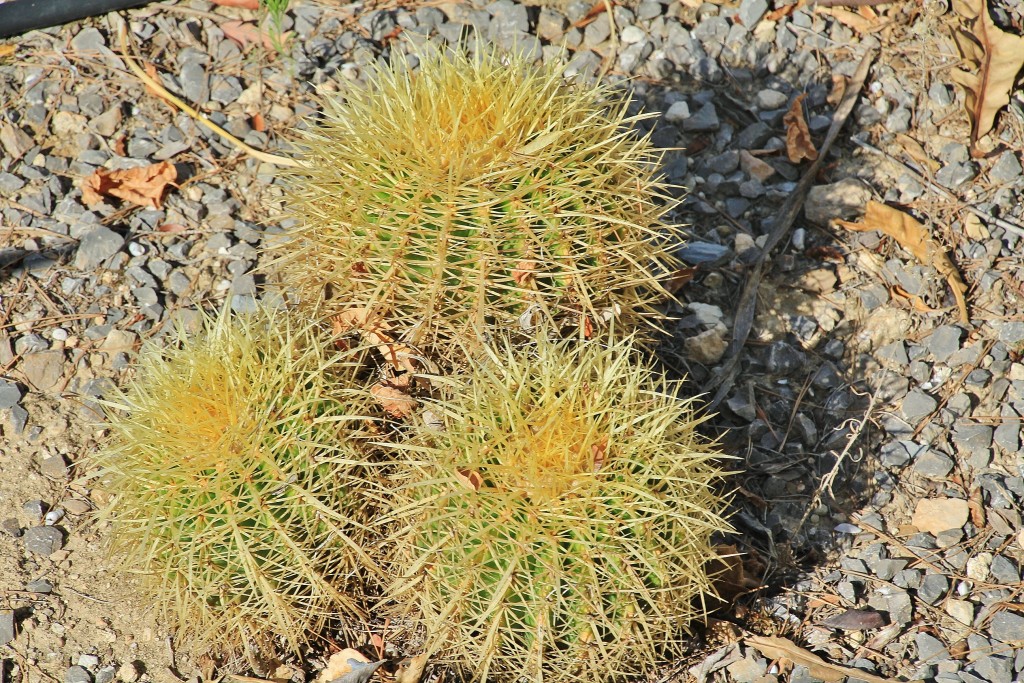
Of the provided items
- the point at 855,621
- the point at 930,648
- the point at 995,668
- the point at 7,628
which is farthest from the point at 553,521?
the point at 7,628

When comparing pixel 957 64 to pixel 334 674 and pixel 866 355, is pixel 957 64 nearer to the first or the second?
pixel 866 355

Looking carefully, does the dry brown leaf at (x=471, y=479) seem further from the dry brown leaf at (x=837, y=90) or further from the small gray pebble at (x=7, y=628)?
the dry brown leaf at (x=837, y=90)

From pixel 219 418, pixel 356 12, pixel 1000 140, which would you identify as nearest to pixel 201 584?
pixel 219 418

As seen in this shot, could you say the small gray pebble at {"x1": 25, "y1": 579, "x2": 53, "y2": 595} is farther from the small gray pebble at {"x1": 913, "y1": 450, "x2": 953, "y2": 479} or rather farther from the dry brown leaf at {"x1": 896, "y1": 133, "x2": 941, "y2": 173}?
the dry brown leaf at {"x1": 896, "y1": 133, "x2": 941, "y2": 173}

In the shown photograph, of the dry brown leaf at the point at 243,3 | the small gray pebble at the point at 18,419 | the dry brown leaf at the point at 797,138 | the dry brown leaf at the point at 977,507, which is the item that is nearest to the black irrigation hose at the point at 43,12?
the dry brown leaf at the point at 243,3

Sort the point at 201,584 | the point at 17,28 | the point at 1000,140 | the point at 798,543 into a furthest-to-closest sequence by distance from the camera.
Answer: the point at 17,28
the point at 1000,140
the point at 798,543
the point at 201,584

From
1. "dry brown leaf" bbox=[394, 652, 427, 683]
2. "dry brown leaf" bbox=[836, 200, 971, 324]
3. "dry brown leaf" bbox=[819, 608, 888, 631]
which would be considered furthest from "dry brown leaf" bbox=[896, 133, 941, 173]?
"dry brown leaf" bbox=[394, 652, 427, 683]
